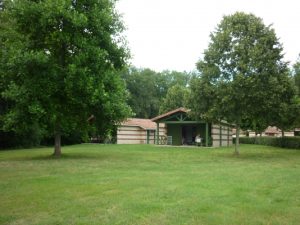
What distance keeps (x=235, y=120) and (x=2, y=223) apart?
2029 cm

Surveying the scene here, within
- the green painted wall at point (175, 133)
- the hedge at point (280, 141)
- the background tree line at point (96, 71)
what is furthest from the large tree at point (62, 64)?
the hedge at point (280, 141)

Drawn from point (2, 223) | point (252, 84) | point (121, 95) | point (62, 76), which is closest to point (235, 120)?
point (252, 84)

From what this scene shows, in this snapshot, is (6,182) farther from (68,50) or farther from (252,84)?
(252,84)

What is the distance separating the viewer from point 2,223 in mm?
6762

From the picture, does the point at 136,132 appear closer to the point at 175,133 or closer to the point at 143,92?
the point at 175,133

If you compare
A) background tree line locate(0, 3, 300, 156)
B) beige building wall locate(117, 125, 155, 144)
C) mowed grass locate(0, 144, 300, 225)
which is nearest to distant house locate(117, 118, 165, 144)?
beige building wall locate(117, 125, 155, 144)

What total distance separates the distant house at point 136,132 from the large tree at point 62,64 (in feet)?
81.9

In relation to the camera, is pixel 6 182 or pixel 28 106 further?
pixel 28 106

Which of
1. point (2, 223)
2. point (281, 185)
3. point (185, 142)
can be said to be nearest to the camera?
point (2, 223)

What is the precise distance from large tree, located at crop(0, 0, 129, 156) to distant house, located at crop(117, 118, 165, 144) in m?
25.0

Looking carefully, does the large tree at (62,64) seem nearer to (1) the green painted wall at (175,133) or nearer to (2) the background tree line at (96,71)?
(2) the background tree line at (96,71)

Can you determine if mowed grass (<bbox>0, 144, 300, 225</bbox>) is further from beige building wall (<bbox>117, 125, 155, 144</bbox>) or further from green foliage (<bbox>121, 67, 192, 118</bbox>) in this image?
green foliage (<bbox>121, 67, 192, 118</bbox>)

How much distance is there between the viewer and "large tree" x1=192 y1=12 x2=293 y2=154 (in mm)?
23094

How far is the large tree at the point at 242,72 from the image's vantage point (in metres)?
23.1
